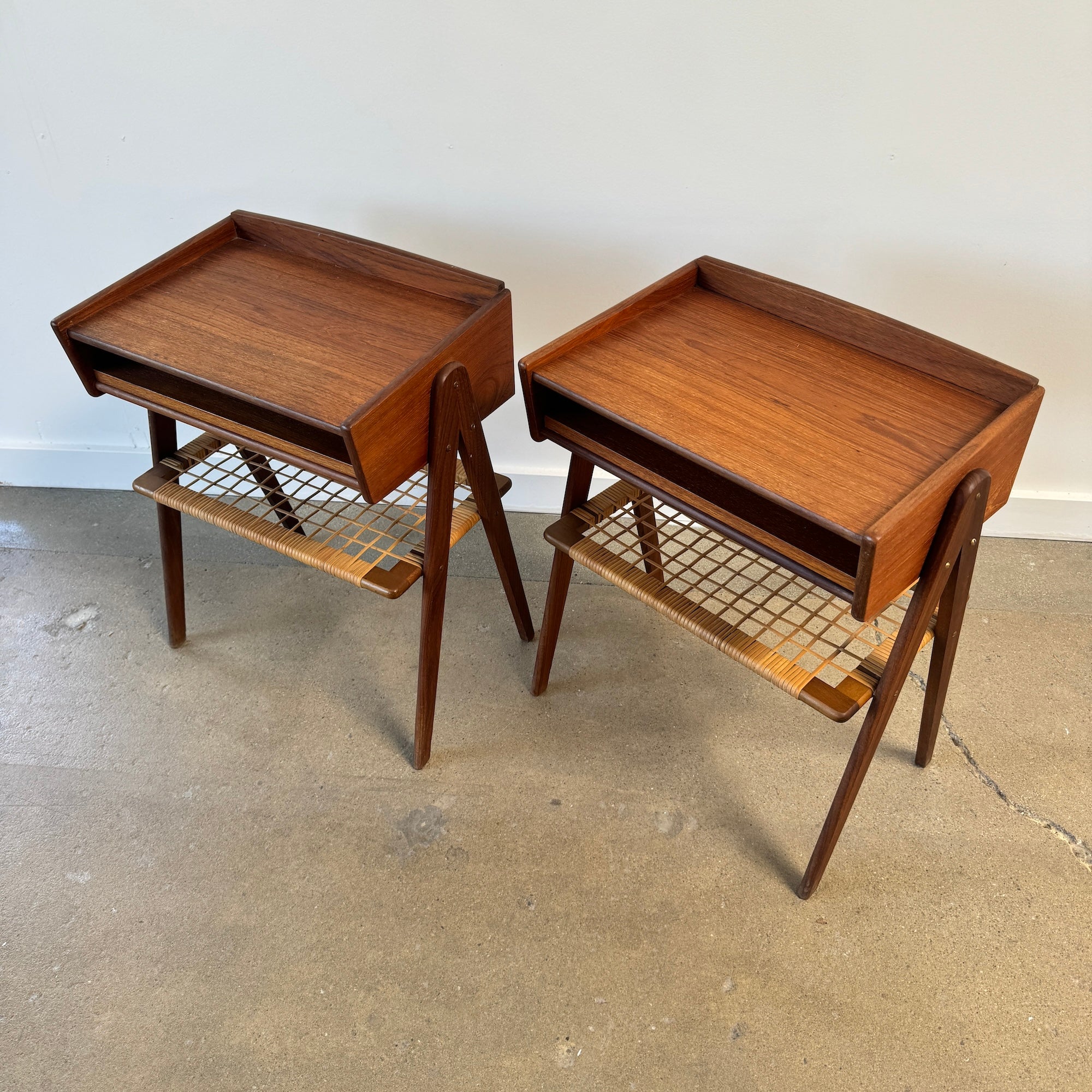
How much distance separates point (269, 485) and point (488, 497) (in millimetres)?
454

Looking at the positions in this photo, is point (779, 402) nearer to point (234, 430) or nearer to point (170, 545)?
point (234, 430)

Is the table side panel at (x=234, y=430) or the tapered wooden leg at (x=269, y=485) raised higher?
the table side panel at (x=234, y=430)

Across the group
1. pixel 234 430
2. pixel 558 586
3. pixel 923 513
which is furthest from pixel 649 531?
pixel 234 430

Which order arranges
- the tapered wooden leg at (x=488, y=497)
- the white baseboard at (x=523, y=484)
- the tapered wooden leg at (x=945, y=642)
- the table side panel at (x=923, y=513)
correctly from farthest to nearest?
the white baseboard at (x=523, y=484) → the tapered wooden leg at (x=488, y=497) → the tapered wooden leg at (x=945, y=642) → the table side panel at (x=923, y=513)

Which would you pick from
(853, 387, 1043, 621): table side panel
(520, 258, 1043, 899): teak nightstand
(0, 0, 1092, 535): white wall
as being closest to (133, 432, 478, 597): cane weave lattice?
(520, 258, 1043, 899): teak nightstand

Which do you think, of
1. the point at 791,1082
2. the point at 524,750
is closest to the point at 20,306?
the point at 524,750

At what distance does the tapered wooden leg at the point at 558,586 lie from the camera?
1.62m

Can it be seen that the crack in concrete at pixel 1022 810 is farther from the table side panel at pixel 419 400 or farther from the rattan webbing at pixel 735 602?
the table side panel at pixel 419 400

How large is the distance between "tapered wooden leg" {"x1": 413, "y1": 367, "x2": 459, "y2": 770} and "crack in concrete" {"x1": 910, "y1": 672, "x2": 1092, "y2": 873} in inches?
35.6

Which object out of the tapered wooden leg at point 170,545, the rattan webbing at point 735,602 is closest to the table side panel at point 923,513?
the rattan webbing at point 735,602

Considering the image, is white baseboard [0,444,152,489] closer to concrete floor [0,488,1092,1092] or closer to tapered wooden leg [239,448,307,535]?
concrete floor [0,488,1092,1092]

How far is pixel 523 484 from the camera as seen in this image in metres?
2.30

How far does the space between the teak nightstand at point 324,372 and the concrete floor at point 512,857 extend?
0.88 ft

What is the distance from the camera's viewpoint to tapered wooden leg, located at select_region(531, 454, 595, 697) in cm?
162
